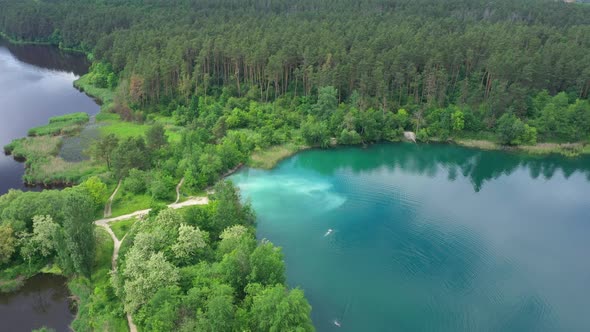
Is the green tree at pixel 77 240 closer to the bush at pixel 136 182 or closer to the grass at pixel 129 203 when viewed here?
the grass at pixel 129 203

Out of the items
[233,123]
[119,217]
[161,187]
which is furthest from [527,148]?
[119,217]

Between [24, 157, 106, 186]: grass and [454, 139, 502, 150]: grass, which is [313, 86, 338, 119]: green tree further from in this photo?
[24, 157, 106, 186]: grass

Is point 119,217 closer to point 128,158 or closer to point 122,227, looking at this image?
point 122,227

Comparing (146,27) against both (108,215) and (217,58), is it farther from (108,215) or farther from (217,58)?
(108,215)

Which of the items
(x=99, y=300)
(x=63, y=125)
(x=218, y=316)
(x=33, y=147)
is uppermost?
→ (x=218, y=316)

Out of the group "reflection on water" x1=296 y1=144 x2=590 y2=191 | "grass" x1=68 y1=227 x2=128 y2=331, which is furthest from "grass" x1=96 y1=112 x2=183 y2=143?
"grass" x1=68 y1=227 x2=128 y2=331
